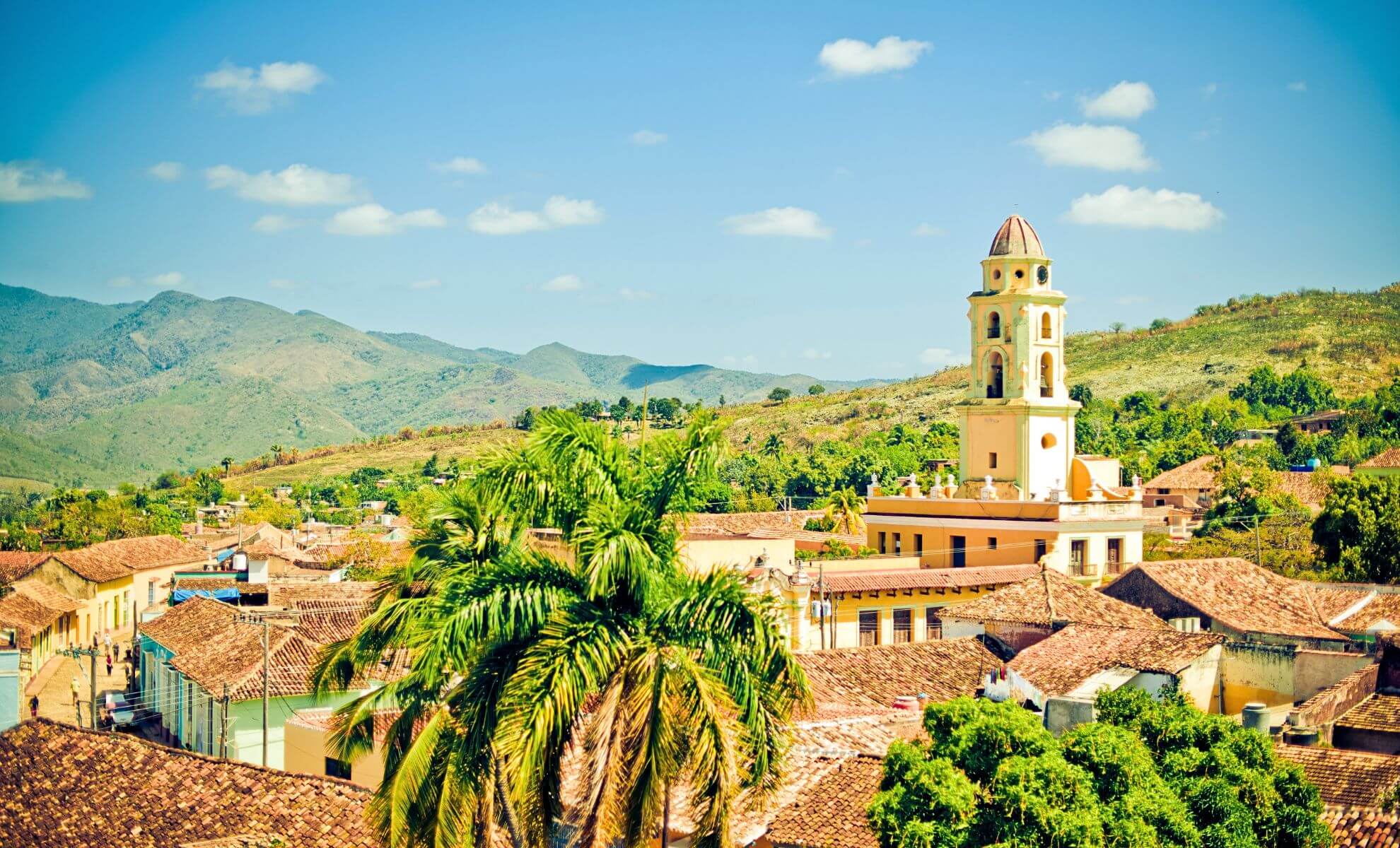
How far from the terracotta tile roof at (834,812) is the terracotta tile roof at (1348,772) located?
172 inches

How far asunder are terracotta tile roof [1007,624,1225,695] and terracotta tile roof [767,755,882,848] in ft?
16.0

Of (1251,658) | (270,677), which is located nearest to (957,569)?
(1251,658)

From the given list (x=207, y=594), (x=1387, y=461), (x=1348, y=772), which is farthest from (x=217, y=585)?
(x=1387, y=461)

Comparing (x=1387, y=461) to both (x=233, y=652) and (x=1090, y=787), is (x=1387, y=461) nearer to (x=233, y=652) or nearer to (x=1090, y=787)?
(x=233, y=652)

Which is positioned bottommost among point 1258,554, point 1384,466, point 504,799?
point 504,799

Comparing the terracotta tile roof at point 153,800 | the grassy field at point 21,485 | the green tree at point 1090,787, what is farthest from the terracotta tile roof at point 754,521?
the grassy field at point 21,485

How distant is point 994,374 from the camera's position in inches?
1564

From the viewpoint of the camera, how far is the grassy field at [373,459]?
12950 centimetres

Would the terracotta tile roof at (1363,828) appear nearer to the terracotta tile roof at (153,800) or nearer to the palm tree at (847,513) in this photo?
the terracotta tile roof at (153,800)

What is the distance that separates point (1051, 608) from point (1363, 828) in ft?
40.0

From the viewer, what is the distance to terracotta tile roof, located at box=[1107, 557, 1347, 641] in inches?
1025

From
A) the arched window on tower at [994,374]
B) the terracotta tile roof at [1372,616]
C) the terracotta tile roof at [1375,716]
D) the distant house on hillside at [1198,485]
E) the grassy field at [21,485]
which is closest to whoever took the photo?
the terracotta tile roof at [1375,716]

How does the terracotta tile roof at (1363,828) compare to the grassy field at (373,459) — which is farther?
the grassy field at (373,459)

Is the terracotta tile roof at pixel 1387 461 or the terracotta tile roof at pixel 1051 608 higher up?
the terracotta tile roof at pixel 1387 461
